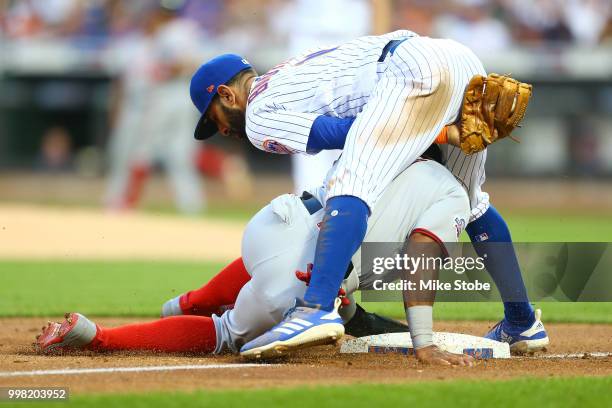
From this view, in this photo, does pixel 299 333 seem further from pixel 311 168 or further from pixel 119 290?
pixel 311 168

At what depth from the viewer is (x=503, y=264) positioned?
4.37 m

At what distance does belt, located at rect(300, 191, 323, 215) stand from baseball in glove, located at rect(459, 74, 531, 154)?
60cm

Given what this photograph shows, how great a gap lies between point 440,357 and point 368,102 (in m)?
0.97

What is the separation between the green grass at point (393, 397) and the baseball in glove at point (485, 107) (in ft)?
3.52

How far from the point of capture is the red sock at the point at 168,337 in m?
4.13

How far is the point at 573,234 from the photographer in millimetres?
11156

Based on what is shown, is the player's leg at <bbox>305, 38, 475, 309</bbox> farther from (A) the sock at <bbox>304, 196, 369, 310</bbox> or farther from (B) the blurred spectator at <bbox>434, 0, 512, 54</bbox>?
(B) the blurred spectator at <bbox>434, 0, 512, 54</bbox>

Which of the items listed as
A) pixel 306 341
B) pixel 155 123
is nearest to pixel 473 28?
pixel 155 123

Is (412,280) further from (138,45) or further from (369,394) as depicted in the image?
(138,45)

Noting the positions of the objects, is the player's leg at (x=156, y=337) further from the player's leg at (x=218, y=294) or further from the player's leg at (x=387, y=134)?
the player's leg at (x=387, y=134)

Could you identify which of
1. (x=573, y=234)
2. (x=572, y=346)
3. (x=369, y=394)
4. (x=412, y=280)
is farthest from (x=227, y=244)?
(x=369, y=394)

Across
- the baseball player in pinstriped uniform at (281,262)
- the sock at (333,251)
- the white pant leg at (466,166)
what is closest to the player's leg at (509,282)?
the white pant leg at (466,166)

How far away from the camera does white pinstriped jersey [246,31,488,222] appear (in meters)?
3.77

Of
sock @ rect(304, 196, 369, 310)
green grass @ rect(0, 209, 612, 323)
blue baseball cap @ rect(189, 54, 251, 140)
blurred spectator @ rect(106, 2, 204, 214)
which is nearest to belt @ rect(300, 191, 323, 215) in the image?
sock @ rect(304, 196, 369, 310)
